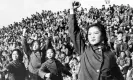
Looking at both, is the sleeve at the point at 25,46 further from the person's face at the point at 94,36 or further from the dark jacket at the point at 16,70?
the person's face at the point at 94,36

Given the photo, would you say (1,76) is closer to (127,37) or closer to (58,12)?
(127,37)

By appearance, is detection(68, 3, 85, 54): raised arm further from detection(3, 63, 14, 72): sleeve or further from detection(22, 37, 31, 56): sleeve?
detection(22, 37, 31, 56): sleeve

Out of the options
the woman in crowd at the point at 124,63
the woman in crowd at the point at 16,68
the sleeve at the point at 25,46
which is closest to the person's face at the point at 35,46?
the sleeve at the point at 25,46

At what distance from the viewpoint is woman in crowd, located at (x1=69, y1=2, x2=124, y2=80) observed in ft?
14.4

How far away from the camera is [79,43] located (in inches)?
177

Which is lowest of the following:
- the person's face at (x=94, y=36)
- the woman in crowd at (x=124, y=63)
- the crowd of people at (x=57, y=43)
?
the woman in crowd at (x=124, y=63)

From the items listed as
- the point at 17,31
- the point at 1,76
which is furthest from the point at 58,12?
the point at 1,76

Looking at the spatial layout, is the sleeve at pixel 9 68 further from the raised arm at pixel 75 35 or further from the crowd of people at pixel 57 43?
the raised arm at pixel 75 35

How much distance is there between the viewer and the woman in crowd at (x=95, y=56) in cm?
440

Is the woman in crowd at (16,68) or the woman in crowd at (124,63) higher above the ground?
the woman in crowd at (16,68)

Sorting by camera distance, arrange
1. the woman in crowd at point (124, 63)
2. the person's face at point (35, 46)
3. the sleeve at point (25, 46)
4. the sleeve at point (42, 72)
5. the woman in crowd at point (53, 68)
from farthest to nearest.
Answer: the woman in crowd at point (124, 63)
the sleeve at point (25, 46)
the person's face at point (35, 46)
the woman in crowd at point (53, 68)
the sleeve at point (42, 72)

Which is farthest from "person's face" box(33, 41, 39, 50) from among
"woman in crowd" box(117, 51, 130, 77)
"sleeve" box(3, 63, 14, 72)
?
"woman in crowd" box(117, 51, 130, 77)

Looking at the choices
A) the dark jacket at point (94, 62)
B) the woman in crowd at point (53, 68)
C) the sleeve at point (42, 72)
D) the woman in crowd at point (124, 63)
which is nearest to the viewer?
the dark jacket at point (94, 62)

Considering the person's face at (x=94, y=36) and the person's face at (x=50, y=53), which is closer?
the person's face at (x=94, y=36)
